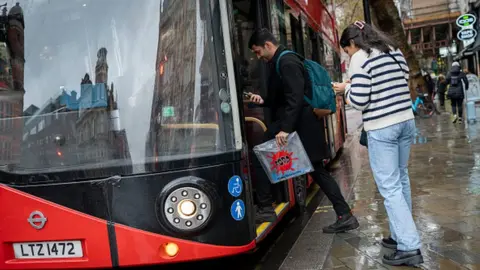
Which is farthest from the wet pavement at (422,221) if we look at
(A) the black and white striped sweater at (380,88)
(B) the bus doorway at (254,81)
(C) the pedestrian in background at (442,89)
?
(C) the pedestrian in background at (442,89)

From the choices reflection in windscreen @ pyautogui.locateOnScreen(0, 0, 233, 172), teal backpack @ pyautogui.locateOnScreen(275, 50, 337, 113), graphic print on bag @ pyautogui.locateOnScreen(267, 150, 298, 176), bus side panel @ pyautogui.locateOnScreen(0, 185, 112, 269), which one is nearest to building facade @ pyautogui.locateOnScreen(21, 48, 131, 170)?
reflection in windscreen @ pyautogui.locateOnScreen(0, 0, 233, 172)

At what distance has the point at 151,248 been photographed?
3.38 m

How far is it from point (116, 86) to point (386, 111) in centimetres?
199

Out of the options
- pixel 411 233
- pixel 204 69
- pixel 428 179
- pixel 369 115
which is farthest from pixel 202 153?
pixel 428 179

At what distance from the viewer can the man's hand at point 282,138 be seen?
14.2ft

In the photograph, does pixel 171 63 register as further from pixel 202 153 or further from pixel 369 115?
pixel 369 115

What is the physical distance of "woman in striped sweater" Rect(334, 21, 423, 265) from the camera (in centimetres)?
367

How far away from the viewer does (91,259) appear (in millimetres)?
3443

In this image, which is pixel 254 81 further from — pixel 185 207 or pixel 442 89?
pixel 442 89

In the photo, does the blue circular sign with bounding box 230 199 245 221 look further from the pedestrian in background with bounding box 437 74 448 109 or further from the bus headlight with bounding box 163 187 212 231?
the pedestrian in background with bounding box 437 74 448 109

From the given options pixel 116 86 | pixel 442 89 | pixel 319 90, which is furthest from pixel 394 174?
pixel 442 89

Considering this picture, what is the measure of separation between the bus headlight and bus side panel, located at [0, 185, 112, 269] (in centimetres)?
49

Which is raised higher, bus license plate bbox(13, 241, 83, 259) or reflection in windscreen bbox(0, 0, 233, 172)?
reflection in windscreen bbox(0, 0, 233, 172)

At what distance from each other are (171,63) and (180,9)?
388 millimetres
